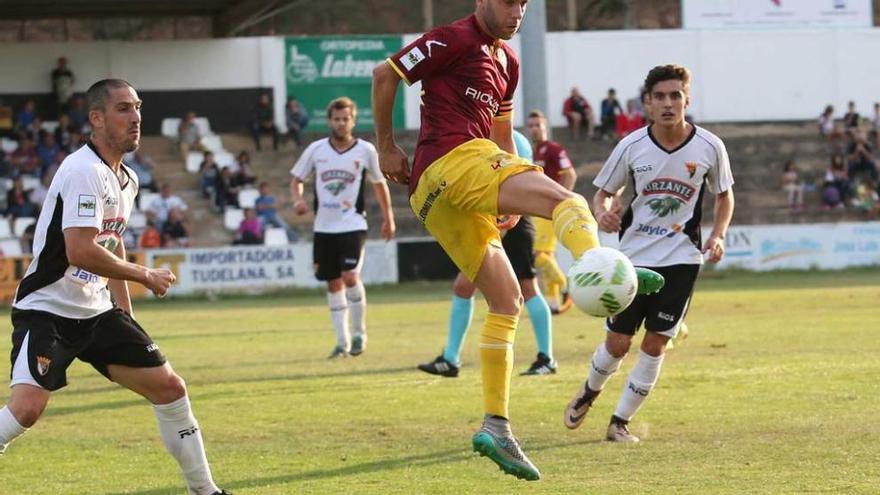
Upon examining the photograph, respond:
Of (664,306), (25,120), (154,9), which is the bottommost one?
(664,306)

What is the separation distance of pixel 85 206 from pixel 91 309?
56cm

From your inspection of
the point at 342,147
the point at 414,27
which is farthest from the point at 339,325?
the point at 414,27

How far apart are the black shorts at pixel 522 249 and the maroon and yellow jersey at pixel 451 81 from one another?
5.93 m

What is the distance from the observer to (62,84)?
1487 inches

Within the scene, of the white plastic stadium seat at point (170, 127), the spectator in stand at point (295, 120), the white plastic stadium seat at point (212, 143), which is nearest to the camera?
the white plastic stadium seat at point (212, 143)

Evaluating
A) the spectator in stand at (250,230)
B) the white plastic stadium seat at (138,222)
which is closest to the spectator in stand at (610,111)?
the spectator in stand at (250,230)

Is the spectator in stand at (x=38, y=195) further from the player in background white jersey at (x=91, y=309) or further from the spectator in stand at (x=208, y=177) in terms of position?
the player in background white jersey at (x=91, y=309)

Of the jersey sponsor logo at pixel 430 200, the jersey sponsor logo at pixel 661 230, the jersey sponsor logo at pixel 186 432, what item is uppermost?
the jersey sponsor logo at pixel 430 200

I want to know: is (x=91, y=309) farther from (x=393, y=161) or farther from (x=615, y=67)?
(x=615, y=67)

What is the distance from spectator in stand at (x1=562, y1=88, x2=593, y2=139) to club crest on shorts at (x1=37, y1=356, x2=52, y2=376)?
34197 mm

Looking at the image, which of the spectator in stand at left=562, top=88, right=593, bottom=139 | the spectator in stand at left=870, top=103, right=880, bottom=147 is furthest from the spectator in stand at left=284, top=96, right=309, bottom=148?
the spectator in stand at left=870, top=103, right=880, bottom=147

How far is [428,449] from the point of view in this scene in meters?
8.86

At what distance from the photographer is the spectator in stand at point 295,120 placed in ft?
125

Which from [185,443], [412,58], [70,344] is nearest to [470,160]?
[412,58]
